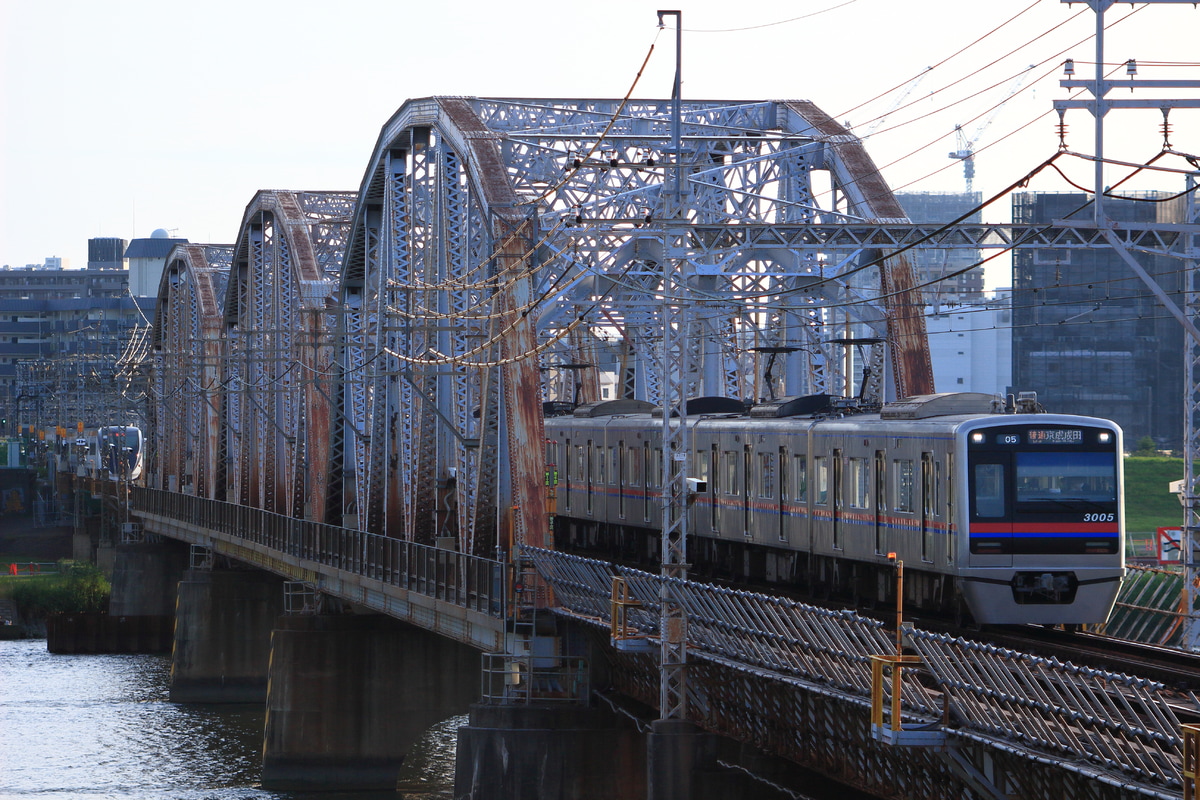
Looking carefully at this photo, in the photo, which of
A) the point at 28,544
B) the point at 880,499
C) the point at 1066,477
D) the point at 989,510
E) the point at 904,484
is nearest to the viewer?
the point at 989,510

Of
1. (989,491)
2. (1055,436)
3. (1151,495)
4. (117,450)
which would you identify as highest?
(1055,436)

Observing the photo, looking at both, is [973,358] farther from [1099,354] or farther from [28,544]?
[28,544]

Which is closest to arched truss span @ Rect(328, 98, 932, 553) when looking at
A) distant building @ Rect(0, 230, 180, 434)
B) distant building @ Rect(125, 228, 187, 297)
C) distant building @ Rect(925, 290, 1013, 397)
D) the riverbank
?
the riverbank

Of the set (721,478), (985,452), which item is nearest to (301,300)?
(721,478)

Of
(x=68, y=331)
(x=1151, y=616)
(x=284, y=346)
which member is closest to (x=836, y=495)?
(x=1151, y=616)

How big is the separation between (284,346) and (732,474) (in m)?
32.4

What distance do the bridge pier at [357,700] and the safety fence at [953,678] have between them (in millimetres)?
18333

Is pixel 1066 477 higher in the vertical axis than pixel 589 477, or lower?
higher

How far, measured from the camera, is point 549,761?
2831 cm

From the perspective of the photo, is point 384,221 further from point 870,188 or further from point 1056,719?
point 1056,719

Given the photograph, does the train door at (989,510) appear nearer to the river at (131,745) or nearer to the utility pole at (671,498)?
the utility pole at (671,498)

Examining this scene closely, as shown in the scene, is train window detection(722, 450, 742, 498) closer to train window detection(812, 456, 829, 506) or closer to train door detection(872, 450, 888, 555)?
train window detection(812, 456, 829, 506)

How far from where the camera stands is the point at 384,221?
47031 millimetres

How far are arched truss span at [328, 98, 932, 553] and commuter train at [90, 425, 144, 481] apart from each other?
2213 inches
